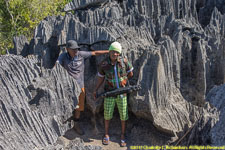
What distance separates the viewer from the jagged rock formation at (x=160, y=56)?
4.35 meters

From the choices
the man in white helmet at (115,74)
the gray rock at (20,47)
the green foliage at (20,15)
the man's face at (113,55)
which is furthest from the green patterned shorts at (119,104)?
the green foliage at (20,15)

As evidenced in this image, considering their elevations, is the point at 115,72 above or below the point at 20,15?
below

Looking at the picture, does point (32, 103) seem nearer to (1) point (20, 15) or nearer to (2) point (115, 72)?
(2) point (115, 72)

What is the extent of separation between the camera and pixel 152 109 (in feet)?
14.1

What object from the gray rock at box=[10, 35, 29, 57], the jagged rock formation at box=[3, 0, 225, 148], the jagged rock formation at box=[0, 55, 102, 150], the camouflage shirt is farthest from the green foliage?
the camouflage shirt

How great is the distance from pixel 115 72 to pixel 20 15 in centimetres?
871

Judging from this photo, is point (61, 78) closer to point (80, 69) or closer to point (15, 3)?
point (80, 69)

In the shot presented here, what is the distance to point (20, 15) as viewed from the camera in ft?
36.0

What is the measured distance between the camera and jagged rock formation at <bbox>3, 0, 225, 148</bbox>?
14.3ft

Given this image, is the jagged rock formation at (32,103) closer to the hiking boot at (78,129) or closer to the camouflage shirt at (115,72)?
the camouflage shirt at (115,72)

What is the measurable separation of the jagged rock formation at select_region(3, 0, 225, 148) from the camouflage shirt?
17.5 inches

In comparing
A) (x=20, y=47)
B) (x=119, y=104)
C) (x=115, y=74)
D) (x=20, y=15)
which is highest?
(x=20, y=15)

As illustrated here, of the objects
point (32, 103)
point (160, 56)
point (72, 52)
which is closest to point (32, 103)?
point (32, 103)

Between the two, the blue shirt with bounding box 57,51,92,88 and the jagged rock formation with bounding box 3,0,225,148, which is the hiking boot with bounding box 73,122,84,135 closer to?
the jagged rock formation with bounding box 3,0,225,148
